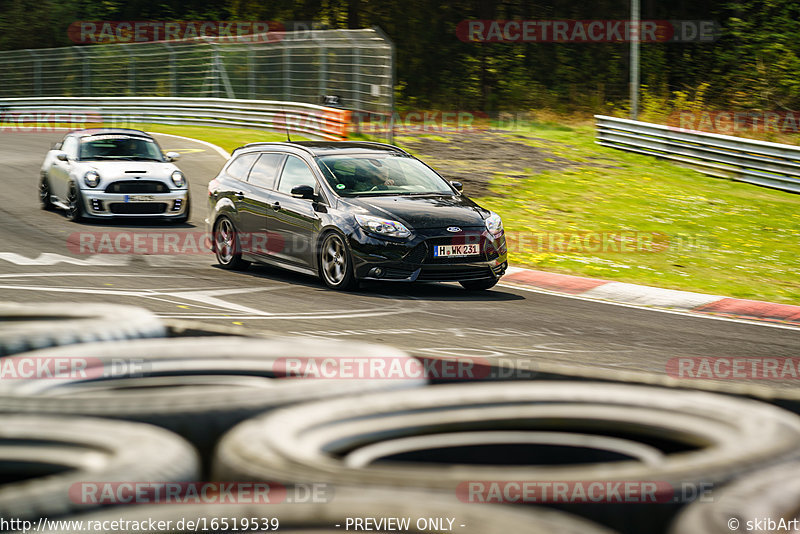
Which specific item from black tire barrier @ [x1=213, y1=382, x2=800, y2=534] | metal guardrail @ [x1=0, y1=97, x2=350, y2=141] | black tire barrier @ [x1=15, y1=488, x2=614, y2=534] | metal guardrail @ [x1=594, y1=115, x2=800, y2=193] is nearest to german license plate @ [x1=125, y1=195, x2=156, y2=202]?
metal guardrail @ [x1=0, y1=97, x2=350, y2=141]

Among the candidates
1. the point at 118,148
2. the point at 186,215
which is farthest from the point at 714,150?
the point at 118,148

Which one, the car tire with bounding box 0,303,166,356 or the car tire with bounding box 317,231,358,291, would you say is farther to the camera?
the car tire with bounding box 317,231,358,291

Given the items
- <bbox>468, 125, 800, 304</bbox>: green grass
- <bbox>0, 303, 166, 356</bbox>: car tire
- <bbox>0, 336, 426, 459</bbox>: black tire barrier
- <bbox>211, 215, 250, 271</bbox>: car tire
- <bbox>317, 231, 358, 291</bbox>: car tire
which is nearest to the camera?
<bbox>0, 336, 426, 459</bbox>: black tire barrier

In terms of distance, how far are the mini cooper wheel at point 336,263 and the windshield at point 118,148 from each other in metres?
6.75

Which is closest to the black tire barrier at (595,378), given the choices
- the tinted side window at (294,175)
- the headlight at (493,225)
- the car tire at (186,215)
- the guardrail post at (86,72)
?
the headlight at (493,225)

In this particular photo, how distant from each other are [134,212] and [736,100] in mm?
25400

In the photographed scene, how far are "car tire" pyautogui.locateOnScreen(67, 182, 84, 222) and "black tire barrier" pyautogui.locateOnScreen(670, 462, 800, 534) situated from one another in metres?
15.2

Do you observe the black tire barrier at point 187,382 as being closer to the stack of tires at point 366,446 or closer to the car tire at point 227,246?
the stack of tires at point 366,446

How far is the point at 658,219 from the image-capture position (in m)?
19.3

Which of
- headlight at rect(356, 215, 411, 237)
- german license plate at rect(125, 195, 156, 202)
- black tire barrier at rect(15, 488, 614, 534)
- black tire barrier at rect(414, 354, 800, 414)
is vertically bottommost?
german license plate at rect(125, 195, 156, 202)

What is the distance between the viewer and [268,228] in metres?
12.7

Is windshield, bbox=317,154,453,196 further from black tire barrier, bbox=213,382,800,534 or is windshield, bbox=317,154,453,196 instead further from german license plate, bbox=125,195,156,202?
black tire barrier, bbox=213,382,800,534

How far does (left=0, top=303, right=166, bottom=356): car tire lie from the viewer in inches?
200

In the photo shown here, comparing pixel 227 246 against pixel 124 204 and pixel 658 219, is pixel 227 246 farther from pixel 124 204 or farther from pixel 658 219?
pixel 658 219
